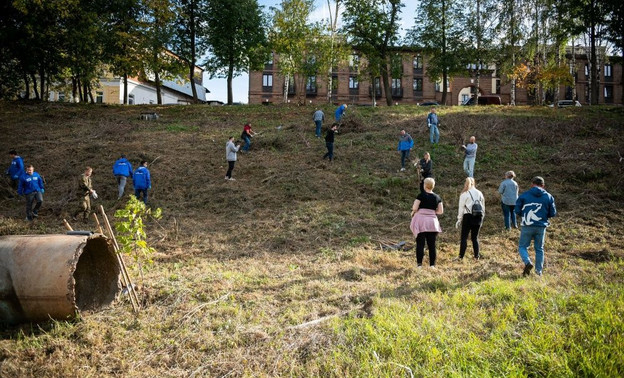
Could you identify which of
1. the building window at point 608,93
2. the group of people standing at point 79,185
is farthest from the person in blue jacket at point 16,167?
the building window at point 608,93

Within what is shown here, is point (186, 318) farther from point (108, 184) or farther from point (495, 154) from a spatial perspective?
point (495, 154)

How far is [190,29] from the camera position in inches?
1339

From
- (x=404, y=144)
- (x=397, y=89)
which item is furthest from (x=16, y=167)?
(x=397, y=89)

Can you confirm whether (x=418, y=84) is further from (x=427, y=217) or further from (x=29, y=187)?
(x=427, y=217)

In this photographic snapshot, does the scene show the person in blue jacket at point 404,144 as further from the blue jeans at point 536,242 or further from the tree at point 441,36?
the tree at point 441,36

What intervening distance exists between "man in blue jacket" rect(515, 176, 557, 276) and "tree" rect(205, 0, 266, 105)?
3026 centimetres

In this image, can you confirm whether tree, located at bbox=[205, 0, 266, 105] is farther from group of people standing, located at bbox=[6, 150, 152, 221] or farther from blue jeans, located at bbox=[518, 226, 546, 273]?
blue jeans, located at bbox=[518, 226, 546, 273]

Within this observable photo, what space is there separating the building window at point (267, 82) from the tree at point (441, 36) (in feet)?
82.9

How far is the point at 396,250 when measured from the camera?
29.6 ft

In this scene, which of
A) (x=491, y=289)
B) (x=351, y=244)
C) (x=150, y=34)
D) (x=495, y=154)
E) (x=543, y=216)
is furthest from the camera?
(x=150, y=34)

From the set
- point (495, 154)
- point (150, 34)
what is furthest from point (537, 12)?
point (150, 34)

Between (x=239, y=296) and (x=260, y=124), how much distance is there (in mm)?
19822

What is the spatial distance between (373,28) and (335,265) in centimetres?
3008

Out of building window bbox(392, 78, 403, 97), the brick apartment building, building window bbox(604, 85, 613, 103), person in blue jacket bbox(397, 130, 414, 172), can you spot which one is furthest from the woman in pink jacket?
building window bbox(604, 85, 613, 103)
